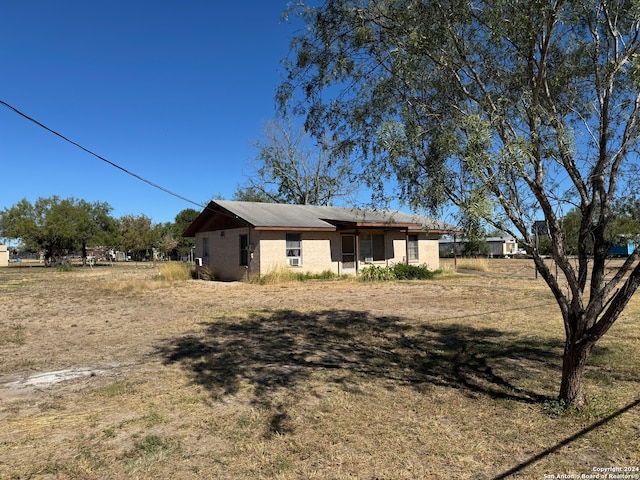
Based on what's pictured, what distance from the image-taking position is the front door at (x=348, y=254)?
22413 millimetres

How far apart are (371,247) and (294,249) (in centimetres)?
477

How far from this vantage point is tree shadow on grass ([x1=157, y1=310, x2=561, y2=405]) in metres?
5.46

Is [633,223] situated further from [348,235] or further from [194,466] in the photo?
[348,235]

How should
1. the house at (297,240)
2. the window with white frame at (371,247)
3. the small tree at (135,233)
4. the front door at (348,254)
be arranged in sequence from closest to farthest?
the house at (297,240)
the front door at (348,254)
the window with white frame at (371,247)
the small tree at (135,233)

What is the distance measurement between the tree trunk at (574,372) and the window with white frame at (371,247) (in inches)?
724

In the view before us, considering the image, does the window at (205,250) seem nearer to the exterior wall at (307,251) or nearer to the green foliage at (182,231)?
the exterior wall at (307,251)

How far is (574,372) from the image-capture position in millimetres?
4449

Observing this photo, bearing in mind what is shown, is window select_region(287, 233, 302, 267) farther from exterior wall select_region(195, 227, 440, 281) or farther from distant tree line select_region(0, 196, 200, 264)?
distant tree line select_region(0, 196, 200, 264)

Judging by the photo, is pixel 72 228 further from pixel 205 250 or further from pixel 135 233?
pixel 205 250

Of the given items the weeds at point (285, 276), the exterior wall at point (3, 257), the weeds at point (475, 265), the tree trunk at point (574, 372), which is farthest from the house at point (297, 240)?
the exterior wall at point (3, 257)

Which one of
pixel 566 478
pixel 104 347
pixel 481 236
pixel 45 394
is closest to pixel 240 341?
pixel 104 347

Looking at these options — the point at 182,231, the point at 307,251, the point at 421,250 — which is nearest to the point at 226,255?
the point at 307,251

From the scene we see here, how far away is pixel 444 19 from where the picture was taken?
15.9 ft

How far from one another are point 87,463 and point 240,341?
442cm
